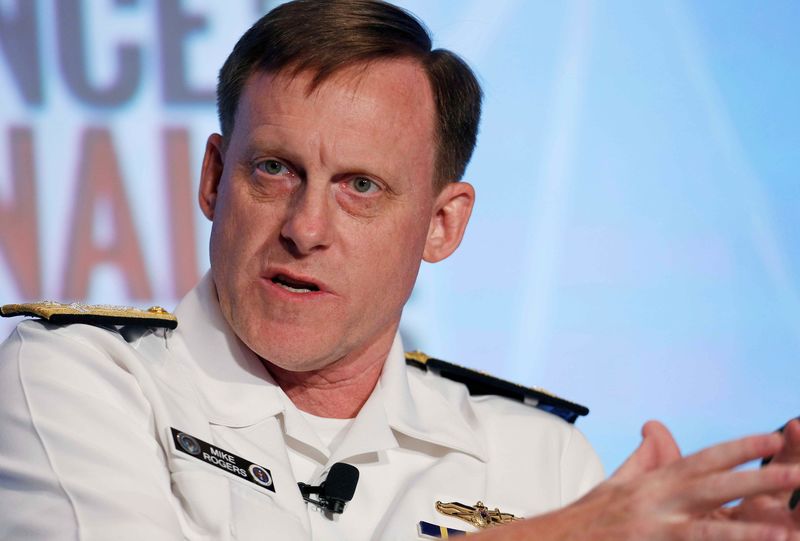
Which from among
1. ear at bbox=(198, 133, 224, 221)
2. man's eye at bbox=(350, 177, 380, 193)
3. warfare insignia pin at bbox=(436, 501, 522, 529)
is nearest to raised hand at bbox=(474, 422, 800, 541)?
warfare insignia pin at bbox=(436, 501, 522, 529)

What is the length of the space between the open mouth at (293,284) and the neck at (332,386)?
215 millimetres

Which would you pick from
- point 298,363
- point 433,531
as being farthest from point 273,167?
point 433,531

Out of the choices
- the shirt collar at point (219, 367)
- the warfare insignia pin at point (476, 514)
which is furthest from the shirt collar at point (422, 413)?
the shirt collar at point (219, 367)

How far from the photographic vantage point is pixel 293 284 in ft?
7.22

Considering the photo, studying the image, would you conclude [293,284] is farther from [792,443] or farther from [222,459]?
[792,443]

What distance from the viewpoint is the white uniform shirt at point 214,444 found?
1827mm

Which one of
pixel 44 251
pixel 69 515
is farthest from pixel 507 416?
pixel 44 251

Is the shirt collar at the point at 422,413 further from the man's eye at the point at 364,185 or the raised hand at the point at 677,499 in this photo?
the raised hand at the point at 677,499

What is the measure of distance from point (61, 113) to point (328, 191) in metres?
1.49

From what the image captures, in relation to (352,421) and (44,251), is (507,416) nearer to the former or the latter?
(352,421)

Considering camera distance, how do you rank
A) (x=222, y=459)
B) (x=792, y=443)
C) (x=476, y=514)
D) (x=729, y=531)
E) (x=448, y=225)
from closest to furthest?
1. (x=729, y=531)
2. (x=792, y=443)
3. (x=222, y=459)
4. (x=476, y=514)
5. (x=448, y=225)

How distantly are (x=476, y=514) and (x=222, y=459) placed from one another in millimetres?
539

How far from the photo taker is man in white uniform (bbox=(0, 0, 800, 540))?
1.89m

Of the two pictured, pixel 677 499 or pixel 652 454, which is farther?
pixel 652 454
